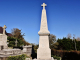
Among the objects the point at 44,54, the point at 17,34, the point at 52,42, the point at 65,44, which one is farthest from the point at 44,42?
the point at 17,34

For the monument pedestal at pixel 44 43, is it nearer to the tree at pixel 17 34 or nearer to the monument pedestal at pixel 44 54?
the monument pedestal at pixel 44 54

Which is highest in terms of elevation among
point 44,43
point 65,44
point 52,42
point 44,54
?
point 44,43

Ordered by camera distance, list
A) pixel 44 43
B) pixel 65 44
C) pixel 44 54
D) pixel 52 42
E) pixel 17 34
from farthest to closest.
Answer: pixel 17 34 < pixel 52 42 < pixel 65 44 < pixel 44 43 < pixel 44 54

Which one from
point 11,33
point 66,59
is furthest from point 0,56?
point 11,33

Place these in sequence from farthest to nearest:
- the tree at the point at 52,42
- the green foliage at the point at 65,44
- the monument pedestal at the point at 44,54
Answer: the tree at the point at 52,42, the green foliage at the point at 65,44, the monument pedestal at the point at 44,54

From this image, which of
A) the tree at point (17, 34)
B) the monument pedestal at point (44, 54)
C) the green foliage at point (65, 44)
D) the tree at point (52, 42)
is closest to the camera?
the monument pedestal at point (44, 54)

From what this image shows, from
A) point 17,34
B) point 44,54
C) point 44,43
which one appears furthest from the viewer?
point 17,34

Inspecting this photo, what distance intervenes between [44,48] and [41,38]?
93 cm

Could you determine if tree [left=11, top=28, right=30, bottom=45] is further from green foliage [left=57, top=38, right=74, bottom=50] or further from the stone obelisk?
the stone obelisk

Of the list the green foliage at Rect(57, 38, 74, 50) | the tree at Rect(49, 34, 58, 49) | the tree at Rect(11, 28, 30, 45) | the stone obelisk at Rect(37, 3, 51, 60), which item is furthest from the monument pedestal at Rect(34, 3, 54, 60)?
the tree at Rect(11, 28, 30, 45)

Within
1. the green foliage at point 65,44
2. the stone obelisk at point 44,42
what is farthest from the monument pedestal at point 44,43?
the green foliage at point 65,44

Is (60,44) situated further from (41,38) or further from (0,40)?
(41,38)

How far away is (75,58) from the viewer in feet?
35.8

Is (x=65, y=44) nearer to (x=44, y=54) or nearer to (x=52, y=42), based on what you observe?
(x=52, y=42)
